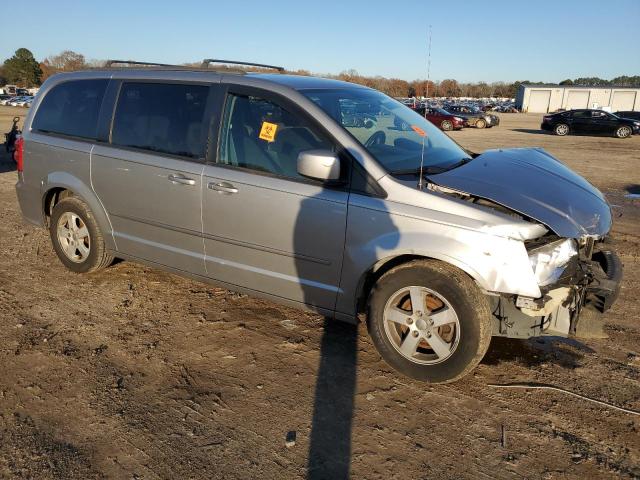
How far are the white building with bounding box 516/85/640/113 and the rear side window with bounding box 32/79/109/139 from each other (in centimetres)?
6764

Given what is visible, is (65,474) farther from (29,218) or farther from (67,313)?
(29,218)

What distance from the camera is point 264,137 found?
3660mm

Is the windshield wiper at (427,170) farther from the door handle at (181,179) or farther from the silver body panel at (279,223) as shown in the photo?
the door handle at (181,179)

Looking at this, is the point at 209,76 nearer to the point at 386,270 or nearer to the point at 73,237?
the point at 386,270

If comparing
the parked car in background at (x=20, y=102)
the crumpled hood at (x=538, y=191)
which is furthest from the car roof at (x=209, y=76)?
the parked car in background at (x=20, y=102)

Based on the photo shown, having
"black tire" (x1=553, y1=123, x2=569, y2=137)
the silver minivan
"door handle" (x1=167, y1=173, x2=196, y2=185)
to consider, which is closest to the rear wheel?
"black tire" (x1=553, y1=123, x2=569, y2=137)

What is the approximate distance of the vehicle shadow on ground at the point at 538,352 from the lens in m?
3.57

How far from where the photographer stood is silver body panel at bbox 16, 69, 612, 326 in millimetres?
2973

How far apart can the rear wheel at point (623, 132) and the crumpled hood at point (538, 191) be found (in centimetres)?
2720

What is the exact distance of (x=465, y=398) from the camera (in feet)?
10.3

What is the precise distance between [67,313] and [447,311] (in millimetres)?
3074

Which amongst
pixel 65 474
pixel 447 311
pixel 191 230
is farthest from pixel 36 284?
pixel 447 311

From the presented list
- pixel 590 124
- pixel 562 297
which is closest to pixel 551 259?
pixel 562 297

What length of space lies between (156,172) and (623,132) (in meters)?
29.0
